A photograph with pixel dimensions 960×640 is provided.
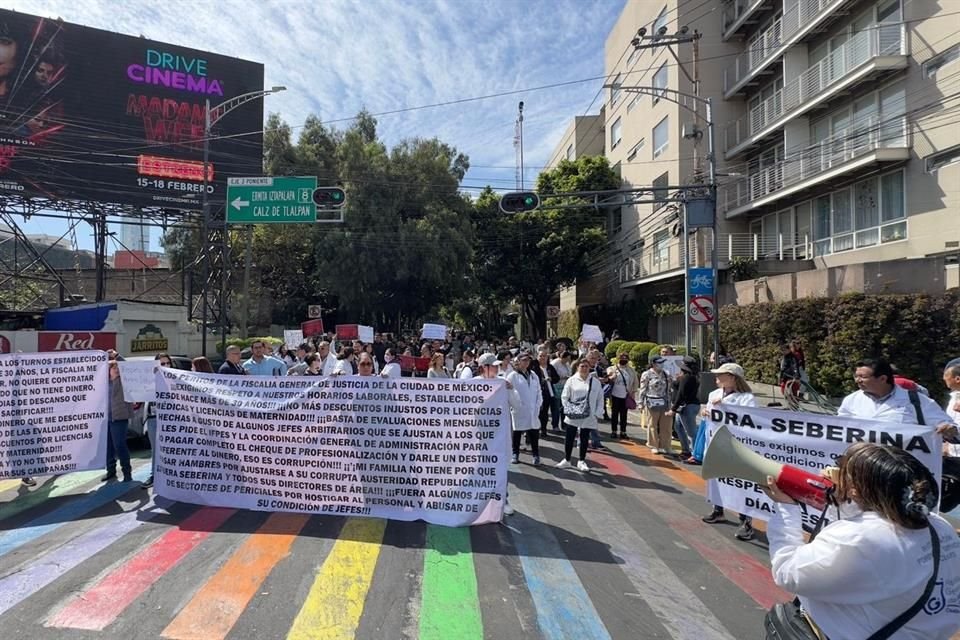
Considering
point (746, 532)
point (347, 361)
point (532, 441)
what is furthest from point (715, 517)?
point (347, 361)

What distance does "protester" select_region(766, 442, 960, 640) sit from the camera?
5.70 ft

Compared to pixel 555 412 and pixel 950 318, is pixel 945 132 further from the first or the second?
pixel 555 412

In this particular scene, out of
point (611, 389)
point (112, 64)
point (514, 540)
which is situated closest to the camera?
point (514, 540)

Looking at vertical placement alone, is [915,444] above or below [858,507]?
below

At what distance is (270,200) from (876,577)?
1627cm

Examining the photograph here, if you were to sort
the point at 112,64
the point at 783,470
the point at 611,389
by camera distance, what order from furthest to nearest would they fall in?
the point at 112,64
the point at 611,389
the point at 783,470

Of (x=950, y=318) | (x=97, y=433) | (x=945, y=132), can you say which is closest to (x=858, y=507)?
(x=97, y=433)

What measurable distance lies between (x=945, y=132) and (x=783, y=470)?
1892cm

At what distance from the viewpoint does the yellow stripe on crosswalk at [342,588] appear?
3531 mm

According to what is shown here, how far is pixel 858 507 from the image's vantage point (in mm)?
1886

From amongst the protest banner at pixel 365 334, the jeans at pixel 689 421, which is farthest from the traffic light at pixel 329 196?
the jeans at pixel 689 421

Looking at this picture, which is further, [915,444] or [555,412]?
[555,412]

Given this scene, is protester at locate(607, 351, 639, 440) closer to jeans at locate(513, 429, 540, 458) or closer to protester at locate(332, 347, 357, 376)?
jeans at locate(513, 429, 540, 458)

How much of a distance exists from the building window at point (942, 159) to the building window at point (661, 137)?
12161 millimetres
